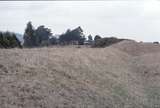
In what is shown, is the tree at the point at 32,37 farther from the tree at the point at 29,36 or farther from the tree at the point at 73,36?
the tree at the point at 73,36

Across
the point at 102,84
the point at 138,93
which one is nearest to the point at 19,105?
the point at 102,84

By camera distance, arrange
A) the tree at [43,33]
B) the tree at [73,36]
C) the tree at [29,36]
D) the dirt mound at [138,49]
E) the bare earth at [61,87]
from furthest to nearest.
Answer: the tree at [73,36], the tree at [43,33], the tree at [29,36], the dirt mound at [138,49], the bare earth at [61,87]

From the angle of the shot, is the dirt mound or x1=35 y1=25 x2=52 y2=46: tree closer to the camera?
the dirt mound

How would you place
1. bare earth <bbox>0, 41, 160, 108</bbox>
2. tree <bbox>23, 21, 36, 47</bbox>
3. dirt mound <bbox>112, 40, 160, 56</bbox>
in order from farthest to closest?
1. tree <bbox>23, 21, 36, 47</bbox>
2. dirt mound <bbox>112, 40, 160, 56</bbox>
3. bare earth <bbox>0, 41, 160, 108</bbox>

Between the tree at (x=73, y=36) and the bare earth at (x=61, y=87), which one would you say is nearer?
the bare earth at (x=61, y=87)

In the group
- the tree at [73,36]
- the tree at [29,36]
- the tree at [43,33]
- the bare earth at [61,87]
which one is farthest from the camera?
the tree at [73,36]

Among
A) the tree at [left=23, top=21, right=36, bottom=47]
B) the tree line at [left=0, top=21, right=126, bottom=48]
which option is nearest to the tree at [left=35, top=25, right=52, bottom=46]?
the tree line at [left=0, top=21, right=126, bottom=48]

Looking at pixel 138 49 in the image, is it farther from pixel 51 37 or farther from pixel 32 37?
pixel 51 37

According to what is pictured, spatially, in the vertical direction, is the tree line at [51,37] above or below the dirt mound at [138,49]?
above

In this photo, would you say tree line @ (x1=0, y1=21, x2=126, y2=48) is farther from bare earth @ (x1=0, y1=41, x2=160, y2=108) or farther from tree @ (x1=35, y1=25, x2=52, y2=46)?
bare earth @ (x1=0, y1=41, x2=160, y2=108)

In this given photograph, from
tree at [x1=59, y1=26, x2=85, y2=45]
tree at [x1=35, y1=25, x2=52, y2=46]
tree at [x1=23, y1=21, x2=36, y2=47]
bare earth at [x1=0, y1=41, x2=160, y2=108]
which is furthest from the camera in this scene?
tree at [x1=59, y1=26, x2=85, y2=45]

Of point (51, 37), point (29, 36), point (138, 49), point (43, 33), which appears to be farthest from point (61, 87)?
point (51, 37)

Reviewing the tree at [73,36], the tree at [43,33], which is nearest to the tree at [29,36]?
the tree at [43,33]

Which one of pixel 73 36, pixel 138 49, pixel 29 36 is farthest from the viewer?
pixel 73 36
